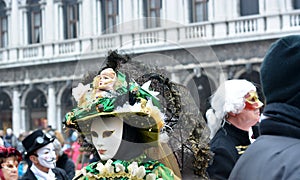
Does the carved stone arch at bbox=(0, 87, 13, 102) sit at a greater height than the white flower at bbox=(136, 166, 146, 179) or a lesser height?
greater

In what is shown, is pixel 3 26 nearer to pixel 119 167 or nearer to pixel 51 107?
pixel 51 107

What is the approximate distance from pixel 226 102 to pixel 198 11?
13743mm

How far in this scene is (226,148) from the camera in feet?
12.4

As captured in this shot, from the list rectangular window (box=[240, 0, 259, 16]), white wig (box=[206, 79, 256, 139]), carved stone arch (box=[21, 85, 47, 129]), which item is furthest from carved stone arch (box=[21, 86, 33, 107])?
white wig (box=[206, 79, 256, 139])

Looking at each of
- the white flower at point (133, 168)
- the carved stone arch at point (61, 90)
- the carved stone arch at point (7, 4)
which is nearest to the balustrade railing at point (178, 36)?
the white flower at point (133, 168)

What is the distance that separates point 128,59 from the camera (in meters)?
3.10

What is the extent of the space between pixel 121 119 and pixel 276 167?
118 centimetres

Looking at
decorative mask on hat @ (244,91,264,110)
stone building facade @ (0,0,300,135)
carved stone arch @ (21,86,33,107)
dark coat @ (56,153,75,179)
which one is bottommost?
dark coat @ (56,153,75,179)

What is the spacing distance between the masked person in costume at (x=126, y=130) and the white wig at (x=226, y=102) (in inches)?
36.7

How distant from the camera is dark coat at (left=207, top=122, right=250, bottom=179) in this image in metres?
3.69

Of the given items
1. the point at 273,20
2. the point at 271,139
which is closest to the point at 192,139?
the point at 271,139

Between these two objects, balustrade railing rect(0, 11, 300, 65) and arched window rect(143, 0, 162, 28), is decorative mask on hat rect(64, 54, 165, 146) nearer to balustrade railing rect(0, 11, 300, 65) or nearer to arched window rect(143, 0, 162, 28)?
balustrade railing rect(0, 11, 300, 65)

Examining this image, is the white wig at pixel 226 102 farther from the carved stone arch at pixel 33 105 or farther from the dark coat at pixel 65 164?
the carved stone arch at pixel 33 105

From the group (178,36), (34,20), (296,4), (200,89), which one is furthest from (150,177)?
(34,20)
